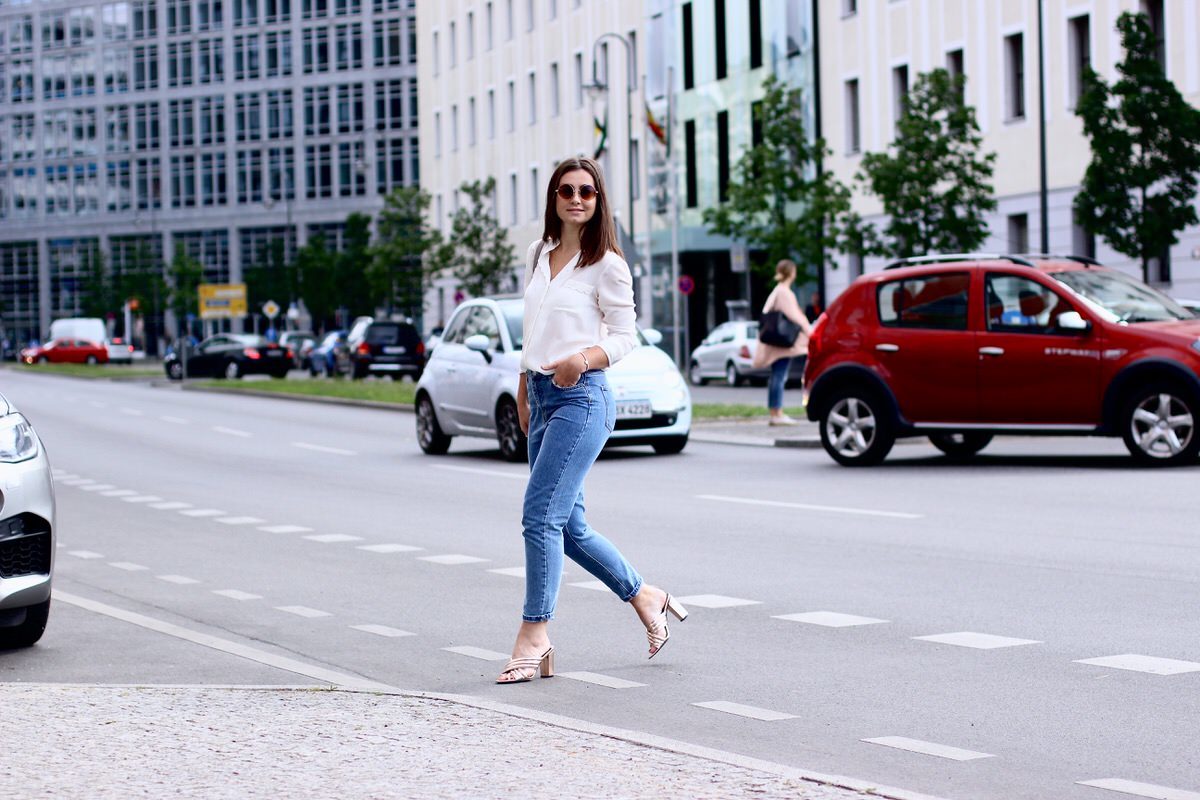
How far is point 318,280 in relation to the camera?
10025 centimetres

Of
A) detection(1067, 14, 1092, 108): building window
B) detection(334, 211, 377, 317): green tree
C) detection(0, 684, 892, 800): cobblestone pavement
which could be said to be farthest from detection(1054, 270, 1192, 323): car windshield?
detection(334, 211, 377, 317): green tree

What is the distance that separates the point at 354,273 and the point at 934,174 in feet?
197

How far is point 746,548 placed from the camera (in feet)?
40.7

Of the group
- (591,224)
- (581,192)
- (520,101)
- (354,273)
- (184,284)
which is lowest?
(591,224)

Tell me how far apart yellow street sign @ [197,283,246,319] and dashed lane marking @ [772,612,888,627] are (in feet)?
214

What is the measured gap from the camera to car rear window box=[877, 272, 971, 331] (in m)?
18.4

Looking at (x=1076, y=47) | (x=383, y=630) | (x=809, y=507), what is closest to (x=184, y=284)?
(x=1076, y=47)

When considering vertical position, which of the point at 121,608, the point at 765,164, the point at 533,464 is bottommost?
the point at 121,608

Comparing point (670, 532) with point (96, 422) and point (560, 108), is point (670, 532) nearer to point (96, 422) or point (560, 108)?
point (96, 422)

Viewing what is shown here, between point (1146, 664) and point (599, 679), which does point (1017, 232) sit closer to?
point (1146, 664)

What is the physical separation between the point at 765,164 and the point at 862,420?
92.9 feet

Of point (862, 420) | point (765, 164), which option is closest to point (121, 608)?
point (862, 420)

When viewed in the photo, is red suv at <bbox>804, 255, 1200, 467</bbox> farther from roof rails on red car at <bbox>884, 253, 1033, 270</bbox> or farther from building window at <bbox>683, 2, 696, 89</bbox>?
building window at <bbox>683, 2, 696, 89</bbox>

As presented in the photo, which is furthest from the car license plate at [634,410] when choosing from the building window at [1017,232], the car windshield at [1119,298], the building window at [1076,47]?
the building window at [1017,232]
